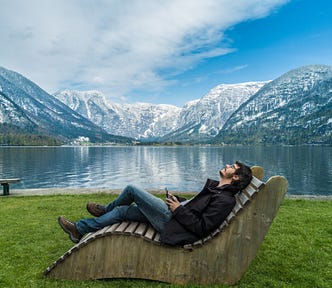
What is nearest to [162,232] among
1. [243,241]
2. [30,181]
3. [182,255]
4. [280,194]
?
[182,255]

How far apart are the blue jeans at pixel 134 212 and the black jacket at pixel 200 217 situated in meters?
0.27

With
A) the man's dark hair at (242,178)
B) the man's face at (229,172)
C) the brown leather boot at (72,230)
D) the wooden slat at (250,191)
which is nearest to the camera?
the wooden slat at (250,191)

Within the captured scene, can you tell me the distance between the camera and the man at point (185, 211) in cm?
630

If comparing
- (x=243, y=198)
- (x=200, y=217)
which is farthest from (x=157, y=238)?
(x=243, y=198)

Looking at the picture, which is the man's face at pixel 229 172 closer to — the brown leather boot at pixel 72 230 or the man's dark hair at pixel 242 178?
the man's dark hair at pixel 242 178

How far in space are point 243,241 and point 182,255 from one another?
4.13ft

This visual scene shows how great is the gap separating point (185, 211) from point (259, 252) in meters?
3.49

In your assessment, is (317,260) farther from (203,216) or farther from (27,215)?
(27,215)

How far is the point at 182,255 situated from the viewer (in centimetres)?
647

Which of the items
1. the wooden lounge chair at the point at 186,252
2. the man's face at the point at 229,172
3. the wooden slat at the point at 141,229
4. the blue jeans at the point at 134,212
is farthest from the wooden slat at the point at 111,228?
the man's face at the point at 229,172

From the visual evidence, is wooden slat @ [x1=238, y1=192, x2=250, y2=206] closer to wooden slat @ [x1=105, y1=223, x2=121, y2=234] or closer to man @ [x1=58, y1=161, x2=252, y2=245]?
man @ [x1=58, y1=161, x2=252, y2=245]

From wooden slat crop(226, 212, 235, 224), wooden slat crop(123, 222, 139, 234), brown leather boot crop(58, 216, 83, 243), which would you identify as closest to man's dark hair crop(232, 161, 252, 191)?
wooden slat crop(226, 212, 235, 224)

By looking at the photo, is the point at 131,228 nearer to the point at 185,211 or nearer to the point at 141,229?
the point at 141,229

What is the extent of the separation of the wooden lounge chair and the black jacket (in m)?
0.15
